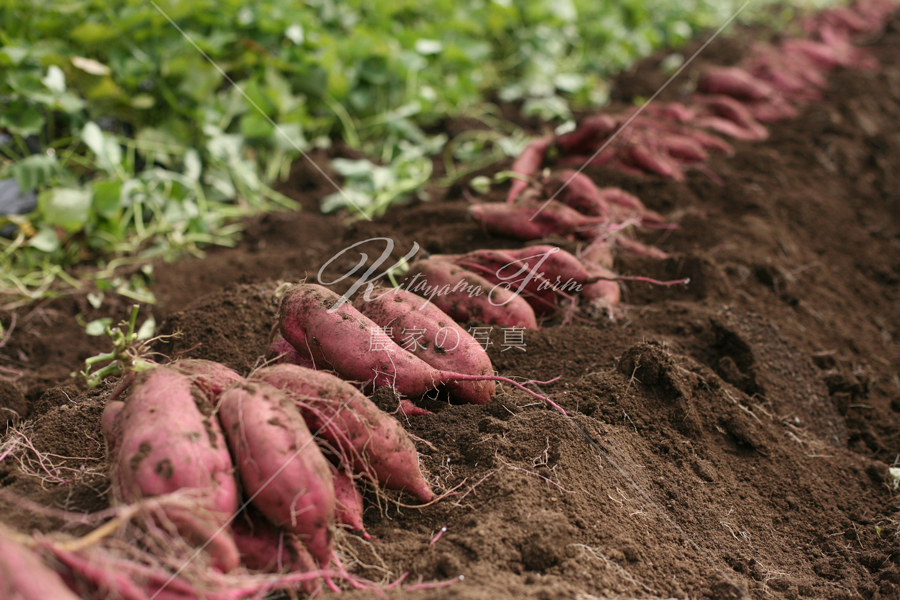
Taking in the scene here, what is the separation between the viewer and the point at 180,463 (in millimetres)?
1397

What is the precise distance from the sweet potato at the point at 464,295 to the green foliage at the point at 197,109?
5.02 ft

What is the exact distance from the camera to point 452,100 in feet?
17.9

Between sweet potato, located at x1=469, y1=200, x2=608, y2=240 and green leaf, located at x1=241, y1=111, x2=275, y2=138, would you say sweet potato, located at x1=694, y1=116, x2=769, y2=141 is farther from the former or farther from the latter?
green leaf, located at x1=241, y1=111, x2=275, y2=138

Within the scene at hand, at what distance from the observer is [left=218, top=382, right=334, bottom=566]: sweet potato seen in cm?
146

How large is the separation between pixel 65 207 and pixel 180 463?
8.55ft

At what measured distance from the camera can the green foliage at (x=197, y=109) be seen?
366 centimetres

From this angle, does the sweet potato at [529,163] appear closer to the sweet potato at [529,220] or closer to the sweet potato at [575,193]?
the sweet potato at [575,193]

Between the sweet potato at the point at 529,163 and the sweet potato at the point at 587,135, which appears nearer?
the sweet potato at the point at 529,163

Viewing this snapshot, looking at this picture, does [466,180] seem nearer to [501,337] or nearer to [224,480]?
[501,337]

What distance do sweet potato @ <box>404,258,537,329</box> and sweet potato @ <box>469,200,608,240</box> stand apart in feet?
1.93

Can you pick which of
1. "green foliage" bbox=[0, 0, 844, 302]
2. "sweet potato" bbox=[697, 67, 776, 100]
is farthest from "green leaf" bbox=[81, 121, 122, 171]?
"sweet potato" bbox=[697, 67, 776, 100]

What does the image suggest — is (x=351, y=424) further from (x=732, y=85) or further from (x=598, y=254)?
(x=732, y=85)

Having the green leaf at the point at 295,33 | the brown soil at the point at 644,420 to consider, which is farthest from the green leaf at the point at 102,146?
the green leaf at the point at 295,33

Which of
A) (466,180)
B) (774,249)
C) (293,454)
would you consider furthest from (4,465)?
(774,249)
